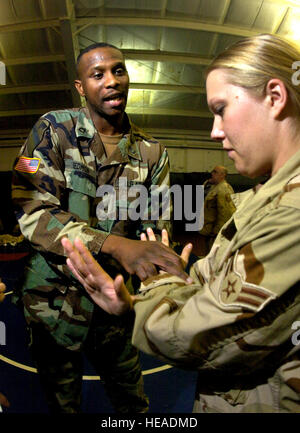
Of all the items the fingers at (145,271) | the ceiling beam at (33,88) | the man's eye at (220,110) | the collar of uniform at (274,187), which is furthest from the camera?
the ceiling beam at (33,88)

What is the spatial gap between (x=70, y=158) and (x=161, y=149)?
0.61 meters

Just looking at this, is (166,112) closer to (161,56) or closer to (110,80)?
(161,56)

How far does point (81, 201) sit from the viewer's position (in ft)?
5.14

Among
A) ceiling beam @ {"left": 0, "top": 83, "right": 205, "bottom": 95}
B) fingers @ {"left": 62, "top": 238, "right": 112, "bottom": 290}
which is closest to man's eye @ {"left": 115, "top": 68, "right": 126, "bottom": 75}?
fingers @ {"left": 62, "top": 238, "right": 112, "bottom": 290}

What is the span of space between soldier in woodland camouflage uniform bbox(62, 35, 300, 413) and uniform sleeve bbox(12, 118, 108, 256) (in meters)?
0.37

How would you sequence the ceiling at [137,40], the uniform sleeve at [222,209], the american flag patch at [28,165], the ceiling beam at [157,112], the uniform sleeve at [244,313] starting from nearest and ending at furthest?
the uniform sleeve at [244,313], the american flag patch at [28,165], the ceiling at [137,40], the uniform sleeve at [222,209], the ceiling beam at [157,112]

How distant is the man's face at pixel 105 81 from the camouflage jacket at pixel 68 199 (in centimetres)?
12

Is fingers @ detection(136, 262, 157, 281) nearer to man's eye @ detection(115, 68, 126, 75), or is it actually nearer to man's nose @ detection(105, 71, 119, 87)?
man's nose @ detection(105, 71, 119, 87)

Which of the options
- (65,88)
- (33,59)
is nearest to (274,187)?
(33,59)

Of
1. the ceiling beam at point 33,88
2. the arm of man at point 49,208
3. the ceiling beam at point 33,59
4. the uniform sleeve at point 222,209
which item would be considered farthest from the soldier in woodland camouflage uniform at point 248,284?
the ceiling beam at point 33,88

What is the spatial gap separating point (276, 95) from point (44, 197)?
1138 millimetres

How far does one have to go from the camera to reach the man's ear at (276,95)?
826mm

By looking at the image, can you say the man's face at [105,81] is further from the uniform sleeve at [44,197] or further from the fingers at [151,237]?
the fingers at [151,237]

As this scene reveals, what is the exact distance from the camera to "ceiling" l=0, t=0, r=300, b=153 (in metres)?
5.38
